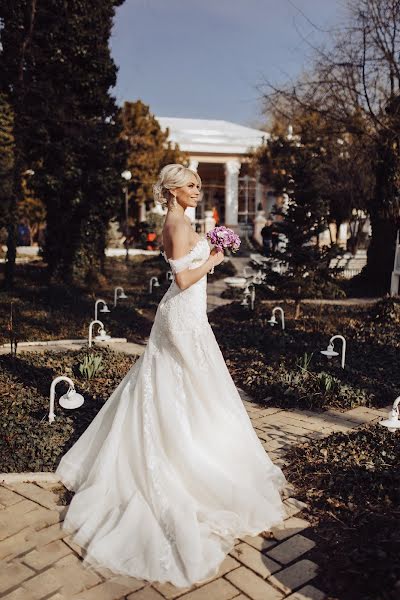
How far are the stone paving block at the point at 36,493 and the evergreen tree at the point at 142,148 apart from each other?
25375 mm

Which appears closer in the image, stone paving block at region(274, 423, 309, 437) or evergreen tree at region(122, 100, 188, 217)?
stone paving block at region(274, 423, 309, 437)

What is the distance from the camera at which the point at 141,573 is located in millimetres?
3027

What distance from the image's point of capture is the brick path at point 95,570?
115 inches

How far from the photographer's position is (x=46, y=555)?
10.6 feet

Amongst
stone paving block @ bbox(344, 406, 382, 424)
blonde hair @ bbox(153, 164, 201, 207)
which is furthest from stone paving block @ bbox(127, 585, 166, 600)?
stone paving block @ bbox(344, 406, 382, 424)

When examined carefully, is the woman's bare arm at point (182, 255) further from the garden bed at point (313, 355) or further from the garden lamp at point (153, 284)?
the garden lamp at point (153, 284)

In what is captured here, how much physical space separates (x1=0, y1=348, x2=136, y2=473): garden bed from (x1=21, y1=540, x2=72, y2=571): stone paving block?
104 cm

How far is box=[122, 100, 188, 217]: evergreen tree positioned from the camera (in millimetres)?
28875

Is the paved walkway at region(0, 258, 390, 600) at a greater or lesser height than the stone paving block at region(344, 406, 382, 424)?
lesser

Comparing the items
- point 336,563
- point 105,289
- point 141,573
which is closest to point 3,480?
point 141,573

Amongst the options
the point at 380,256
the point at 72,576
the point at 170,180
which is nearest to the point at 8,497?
the point at 72,576

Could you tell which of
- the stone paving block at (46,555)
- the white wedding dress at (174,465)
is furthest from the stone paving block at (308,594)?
the stone paving block at (46,555)

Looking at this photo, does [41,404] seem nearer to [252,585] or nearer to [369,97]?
[252,585]

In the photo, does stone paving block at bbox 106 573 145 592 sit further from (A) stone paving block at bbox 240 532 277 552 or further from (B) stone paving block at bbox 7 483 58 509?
(B) stone paving block at bbox 7 483 58 509
